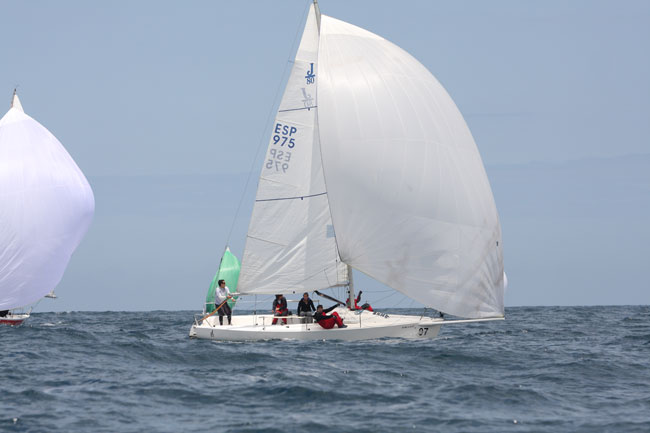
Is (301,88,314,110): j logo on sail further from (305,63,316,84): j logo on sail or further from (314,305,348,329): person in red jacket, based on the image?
(314,305,348,329): person in red jacket

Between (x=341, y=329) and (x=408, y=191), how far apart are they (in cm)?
429

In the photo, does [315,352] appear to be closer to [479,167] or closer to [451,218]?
[451,218]

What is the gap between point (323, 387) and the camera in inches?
626

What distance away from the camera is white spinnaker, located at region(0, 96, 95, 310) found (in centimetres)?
3209

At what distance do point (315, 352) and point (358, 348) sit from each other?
3.90 ft

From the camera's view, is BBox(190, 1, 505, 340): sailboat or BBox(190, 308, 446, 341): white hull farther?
BBox(190, 308, 446, 341): white hull

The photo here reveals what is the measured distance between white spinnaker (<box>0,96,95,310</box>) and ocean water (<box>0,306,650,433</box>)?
29.1 feet

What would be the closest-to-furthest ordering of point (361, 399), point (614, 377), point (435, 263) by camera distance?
point (361, 399)
point (614, 377)
point (435, 263)

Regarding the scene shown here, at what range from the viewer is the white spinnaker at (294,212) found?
2589cm

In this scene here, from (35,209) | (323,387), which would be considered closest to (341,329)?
(323,387)

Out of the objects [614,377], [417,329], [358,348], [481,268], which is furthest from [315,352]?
[614,377]

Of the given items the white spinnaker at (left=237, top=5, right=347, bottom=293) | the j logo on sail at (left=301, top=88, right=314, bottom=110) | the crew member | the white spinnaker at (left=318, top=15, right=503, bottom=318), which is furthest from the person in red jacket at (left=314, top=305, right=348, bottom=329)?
the j logo on sail at (left=301, top=88, right=314, bottom=110)

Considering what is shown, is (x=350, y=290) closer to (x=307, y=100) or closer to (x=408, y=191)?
(x=408, y=191)

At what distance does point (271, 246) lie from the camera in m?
26.2
